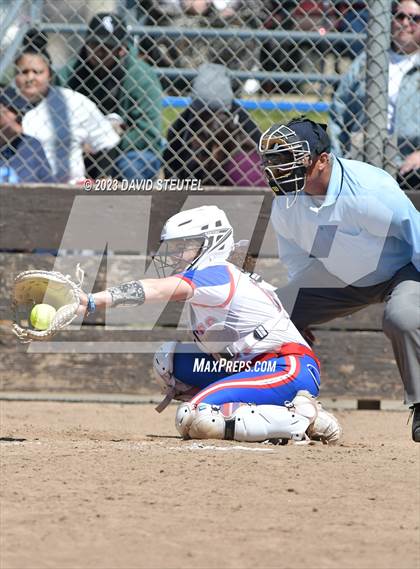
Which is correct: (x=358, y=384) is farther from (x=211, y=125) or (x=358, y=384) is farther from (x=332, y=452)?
(x=332, y=452)

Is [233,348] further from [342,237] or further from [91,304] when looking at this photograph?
[91,304]

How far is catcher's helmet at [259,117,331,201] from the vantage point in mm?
5590

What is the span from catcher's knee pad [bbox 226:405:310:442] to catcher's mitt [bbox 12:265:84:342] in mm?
1089

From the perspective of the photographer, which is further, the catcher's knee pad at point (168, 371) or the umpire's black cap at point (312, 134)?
the catcher's knee pad at point (168, 371)

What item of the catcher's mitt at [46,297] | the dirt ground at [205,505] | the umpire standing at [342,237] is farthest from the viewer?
the umpire standing at [342,237]

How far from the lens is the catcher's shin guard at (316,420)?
18.5ft

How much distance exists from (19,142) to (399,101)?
2960mm

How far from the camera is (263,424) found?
556 cm

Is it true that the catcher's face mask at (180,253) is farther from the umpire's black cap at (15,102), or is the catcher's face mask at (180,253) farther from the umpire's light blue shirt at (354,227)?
the umpire's black cap at (15,102)

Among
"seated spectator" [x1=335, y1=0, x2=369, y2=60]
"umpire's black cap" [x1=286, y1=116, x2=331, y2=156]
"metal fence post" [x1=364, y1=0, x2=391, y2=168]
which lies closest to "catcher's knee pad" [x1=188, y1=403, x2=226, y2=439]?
"umpire's black cap" [x1=286, y1=116, x2=331, y2=156]

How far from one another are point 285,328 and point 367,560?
8.45 ft

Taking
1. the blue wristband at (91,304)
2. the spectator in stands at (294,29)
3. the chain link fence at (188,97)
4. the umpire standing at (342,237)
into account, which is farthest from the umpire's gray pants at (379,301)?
the spectator in stands at (294,29)

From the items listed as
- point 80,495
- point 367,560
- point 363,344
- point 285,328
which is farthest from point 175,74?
point 367,560

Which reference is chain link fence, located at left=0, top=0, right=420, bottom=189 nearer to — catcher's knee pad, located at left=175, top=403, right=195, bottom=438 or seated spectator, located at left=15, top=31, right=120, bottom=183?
seated spectator, located at left=15, top=31, right=120, bottom=183
